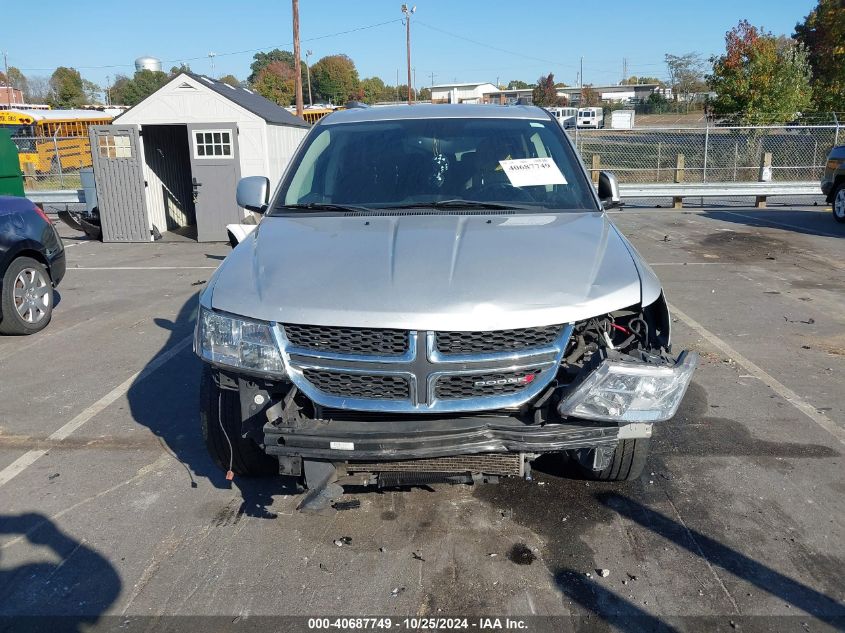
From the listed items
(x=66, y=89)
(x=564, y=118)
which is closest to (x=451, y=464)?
(x=564, y=118)

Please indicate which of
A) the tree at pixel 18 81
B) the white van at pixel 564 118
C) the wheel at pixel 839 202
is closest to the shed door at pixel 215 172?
the white van at pixel 564 118

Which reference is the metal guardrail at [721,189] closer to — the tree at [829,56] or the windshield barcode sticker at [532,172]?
the tree at [829,56]

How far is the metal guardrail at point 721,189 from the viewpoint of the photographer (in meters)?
17.7

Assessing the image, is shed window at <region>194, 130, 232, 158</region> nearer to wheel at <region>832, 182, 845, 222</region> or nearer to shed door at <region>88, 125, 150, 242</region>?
shed door at <region>88, 125, 150, 242</region>

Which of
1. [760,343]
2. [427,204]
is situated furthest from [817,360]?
[427,204]

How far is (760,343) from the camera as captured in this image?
254 inches

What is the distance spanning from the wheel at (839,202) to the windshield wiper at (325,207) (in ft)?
43.6

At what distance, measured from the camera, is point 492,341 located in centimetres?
292

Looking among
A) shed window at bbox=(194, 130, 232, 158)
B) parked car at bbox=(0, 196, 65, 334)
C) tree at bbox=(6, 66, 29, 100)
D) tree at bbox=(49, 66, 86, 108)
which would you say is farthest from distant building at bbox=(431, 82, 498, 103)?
tree at bbox=(6, 66, 29, 100)

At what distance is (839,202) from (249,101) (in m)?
12.2

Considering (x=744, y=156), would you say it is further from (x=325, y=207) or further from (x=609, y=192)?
(x=325, y=207)

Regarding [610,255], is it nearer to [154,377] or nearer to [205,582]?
[205,582]

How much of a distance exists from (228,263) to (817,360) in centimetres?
495

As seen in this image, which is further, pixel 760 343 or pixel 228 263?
pixel 760 343
